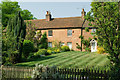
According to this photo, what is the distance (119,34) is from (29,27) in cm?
1933

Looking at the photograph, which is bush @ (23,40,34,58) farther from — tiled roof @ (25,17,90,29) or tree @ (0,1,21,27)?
tree @ (0,1,21,27)

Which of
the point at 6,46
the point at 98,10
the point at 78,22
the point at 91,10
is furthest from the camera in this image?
the point at 78,22

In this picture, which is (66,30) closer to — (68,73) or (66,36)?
(66,36)

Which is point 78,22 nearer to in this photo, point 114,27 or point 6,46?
point 6,46

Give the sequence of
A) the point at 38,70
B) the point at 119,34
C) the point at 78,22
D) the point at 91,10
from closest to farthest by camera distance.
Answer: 1. the point at 38,70
2. the point at 119,34
3. the point at 91,10
4. the point at 78,22

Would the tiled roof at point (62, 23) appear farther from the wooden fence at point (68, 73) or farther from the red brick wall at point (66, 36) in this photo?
the wooden fence at point (68, 73)

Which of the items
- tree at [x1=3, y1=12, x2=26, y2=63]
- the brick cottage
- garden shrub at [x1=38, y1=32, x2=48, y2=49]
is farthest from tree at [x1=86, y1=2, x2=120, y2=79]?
garden shrub at [x1=38, y1=32, x2=48, y2=49]

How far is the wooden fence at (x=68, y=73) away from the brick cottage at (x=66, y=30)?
21.1 m

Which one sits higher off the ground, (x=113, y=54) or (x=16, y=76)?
(x=113, y=54)

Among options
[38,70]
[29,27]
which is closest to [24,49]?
[29,27]

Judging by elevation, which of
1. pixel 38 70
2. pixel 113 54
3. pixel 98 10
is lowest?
pixel 38 70

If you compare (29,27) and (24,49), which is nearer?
(24,49)

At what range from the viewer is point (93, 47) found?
94.7ft

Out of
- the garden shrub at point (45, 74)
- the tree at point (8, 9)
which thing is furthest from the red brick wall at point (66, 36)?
the garden shrub at point (45, 74)
